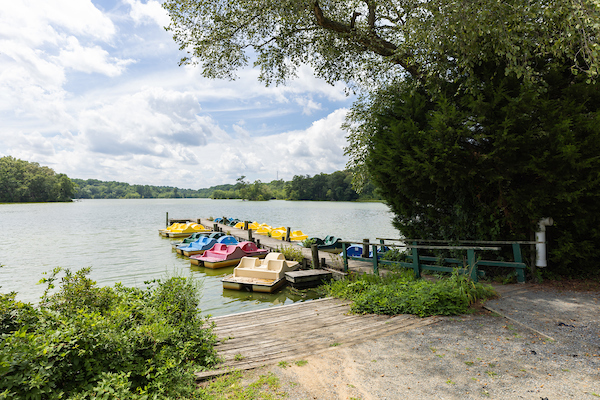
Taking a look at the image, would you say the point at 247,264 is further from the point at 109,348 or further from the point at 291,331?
the point at 109,348

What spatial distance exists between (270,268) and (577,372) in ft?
29.6

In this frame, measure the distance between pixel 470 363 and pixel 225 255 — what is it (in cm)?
1280

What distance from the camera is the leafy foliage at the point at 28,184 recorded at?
9681cm

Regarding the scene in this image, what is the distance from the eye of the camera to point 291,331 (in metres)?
5.29

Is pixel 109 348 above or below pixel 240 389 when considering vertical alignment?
above

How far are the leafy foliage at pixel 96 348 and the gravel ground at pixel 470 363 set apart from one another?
0.99 m

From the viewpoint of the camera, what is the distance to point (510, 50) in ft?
19.0

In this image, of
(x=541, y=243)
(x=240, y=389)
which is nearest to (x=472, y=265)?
(x=541, y=243)

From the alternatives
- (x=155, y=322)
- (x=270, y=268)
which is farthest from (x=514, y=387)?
(x=270, y=268)

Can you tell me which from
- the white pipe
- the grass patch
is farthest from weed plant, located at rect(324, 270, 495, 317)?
the grass patch

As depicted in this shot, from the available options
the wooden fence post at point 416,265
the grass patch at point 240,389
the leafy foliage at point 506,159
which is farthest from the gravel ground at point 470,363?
the wooden fence post at point 416,265

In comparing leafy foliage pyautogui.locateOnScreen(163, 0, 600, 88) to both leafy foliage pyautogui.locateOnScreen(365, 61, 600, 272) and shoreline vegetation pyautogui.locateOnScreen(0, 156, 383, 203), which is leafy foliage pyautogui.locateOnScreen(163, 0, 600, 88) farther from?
shoreline vegetation pyautogui.locateOnScreen(0, 156, 383, 203)

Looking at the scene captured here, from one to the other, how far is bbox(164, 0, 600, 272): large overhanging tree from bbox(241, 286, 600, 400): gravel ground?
2368 mm

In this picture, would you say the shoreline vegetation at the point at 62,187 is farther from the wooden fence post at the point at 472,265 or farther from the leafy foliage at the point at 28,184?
the wooden fence post at the point at 472,265
